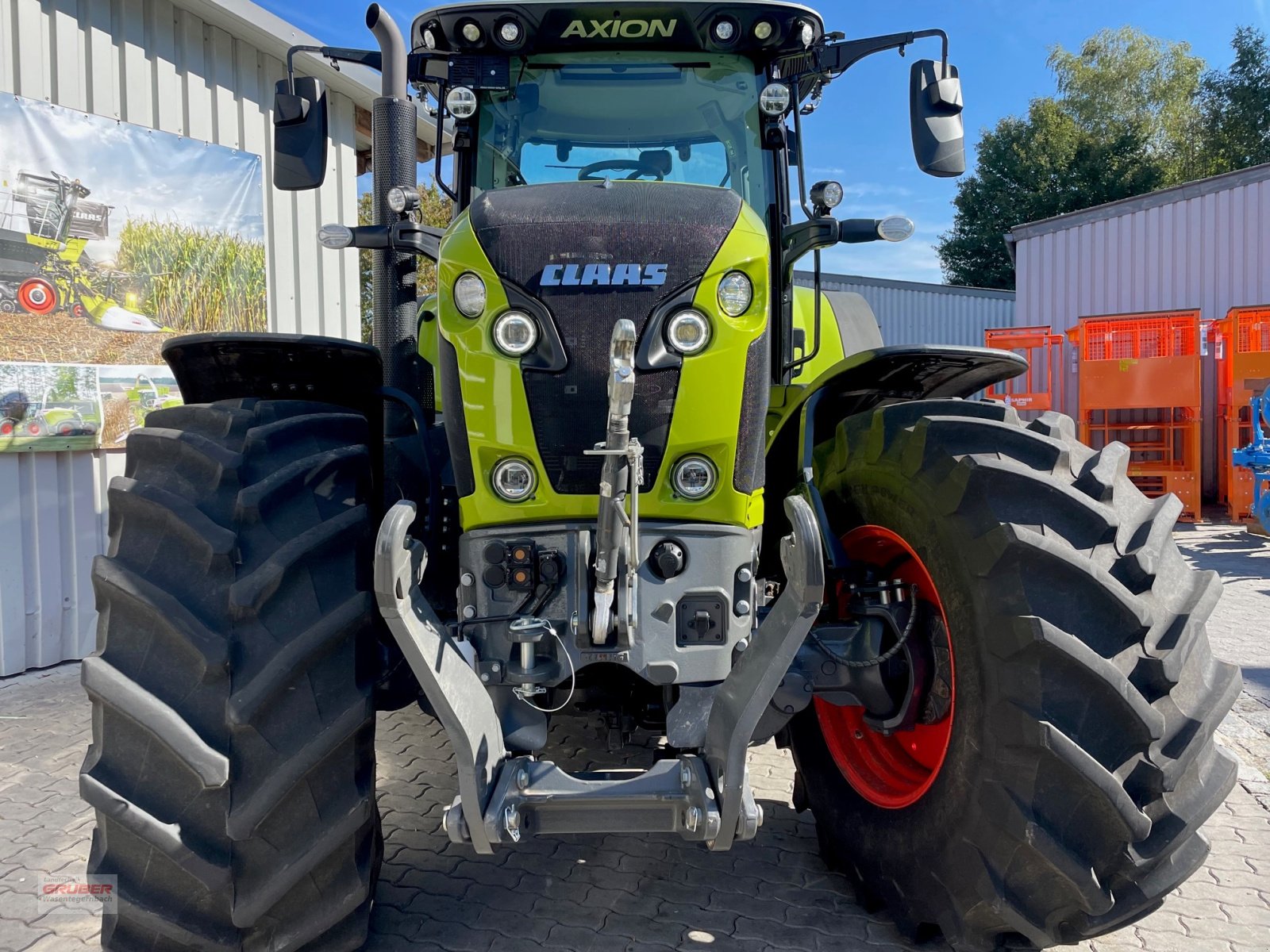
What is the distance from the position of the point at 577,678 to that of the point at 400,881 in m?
0.92

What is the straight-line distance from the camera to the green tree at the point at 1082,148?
29.5 metres

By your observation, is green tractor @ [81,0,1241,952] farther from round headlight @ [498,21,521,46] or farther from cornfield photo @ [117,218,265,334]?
cornfield photo @ [117,218,265,334]

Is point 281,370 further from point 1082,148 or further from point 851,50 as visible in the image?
point 1082,148

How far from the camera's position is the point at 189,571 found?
1998mm

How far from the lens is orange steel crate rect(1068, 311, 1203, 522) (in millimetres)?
11234

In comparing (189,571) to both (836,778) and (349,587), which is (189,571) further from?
(836,778)

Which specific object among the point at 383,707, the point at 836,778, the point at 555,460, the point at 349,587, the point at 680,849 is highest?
the point at 555,460

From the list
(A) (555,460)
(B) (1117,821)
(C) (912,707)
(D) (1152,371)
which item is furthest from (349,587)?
(D) (1152,371)

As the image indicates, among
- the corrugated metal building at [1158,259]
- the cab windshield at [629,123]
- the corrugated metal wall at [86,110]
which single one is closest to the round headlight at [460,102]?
the cab windshield at [629,123]

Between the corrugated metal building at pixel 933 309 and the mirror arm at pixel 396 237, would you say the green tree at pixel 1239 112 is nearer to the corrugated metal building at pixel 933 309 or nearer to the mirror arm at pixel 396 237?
the corrugated metal building at pixel 933 309

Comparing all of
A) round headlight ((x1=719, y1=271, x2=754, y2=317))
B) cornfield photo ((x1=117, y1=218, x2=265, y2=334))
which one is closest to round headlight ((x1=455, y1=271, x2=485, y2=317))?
round headlight ((x1=719, y1=271, x2=754, y2=317))

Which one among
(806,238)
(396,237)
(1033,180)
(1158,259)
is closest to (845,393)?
(806,238)

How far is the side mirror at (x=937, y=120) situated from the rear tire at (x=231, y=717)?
6.62ft

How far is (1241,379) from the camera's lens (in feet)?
35.7
